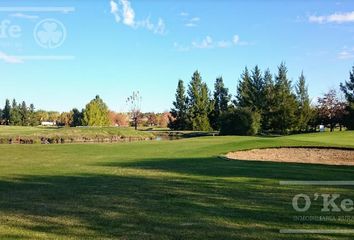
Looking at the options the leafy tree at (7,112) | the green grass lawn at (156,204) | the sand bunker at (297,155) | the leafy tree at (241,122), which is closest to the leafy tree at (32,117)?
the leafy tree at (7,112)

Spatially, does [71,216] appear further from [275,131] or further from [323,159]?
[275,131]

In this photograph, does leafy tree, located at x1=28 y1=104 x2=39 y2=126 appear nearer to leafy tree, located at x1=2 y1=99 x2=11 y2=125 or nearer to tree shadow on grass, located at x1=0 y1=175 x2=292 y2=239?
leafy tree, located at x1=2 y1=99 x2=11 y2=125

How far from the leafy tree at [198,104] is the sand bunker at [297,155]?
55030 millimetres

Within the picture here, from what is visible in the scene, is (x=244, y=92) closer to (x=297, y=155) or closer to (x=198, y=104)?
(x=198, y=104)

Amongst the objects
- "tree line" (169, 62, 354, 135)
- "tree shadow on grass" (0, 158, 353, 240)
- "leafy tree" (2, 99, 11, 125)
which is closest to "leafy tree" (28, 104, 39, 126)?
"leafy tree" (2, 99, 11, 125)

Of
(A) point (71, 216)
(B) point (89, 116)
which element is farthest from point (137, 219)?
(B) point (89, 116)

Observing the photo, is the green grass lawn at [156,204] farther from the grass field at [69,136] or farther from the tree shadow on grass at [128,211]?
the grass field at [69,136]

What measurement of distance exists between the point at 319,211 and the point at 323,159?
1493 centimetres

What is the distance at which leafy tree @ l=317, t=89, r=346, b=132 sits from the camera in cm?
7000

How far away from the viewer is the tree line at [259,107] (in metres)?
56.7

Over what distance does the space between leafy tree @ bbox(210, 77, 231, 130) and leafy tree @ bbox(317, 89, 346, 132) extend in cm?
1727

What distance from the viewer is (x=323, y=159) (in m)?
22.0

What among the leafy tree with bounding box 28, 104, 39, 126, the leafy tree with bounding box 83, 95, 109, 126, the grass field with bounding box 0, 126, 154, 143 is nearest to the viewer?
the grass field with bounding box 0, 126, 154, 143

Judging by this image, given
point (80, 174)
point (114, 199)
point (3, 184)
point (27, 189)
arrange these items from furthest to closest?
point (80, 174) < point (3, 184) < point (27, 189) < point (114, 199)
